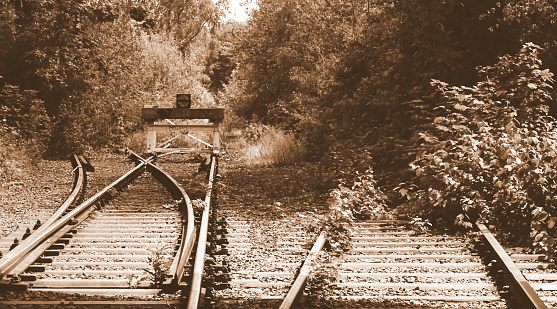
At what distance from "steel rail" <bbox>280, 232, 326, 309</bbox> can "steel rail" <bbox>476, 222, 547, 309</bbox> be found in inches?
72.2

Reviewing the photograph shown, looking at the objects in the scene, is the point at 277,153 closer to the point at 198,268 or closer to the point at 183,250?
the point at 183,250

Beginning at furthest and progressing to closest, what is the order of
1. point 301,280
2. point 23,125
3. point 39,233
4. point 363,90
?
point 23,125
point 363,90
point 39,233
point 301,280

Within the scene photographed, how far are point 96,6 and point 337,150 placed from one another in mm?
16129

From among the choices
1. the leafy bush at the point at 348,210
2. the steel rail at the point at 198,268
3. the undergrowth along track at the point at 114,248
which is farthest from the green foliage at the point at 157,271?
the leafy bush at the point at 348,210

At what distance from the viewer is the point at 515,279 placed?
6.03 metres

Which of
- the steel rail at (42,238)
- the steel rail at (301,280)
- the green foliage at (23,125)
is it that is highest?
the green foliage at (23,125)

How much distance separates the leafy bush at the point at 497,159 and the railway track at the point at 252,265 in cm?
60

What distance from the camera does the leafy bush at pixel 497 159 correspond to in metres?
8.48

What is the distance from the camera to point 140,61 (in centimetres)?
3153

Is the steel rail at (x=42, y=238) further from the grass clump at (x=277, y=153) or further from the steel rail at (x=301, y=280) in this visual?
the grass clump at (x=277, y=153)

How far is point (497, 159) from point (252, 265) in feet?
13.1

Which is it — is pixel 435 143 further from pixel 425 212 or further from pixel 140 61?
pixel 140 61

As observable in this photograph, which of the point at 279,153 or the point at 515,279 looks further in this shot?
the point at 279,153

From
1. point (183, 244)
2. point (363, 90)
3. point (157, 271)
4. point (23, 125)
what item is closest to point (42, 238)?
point (183, 244)
